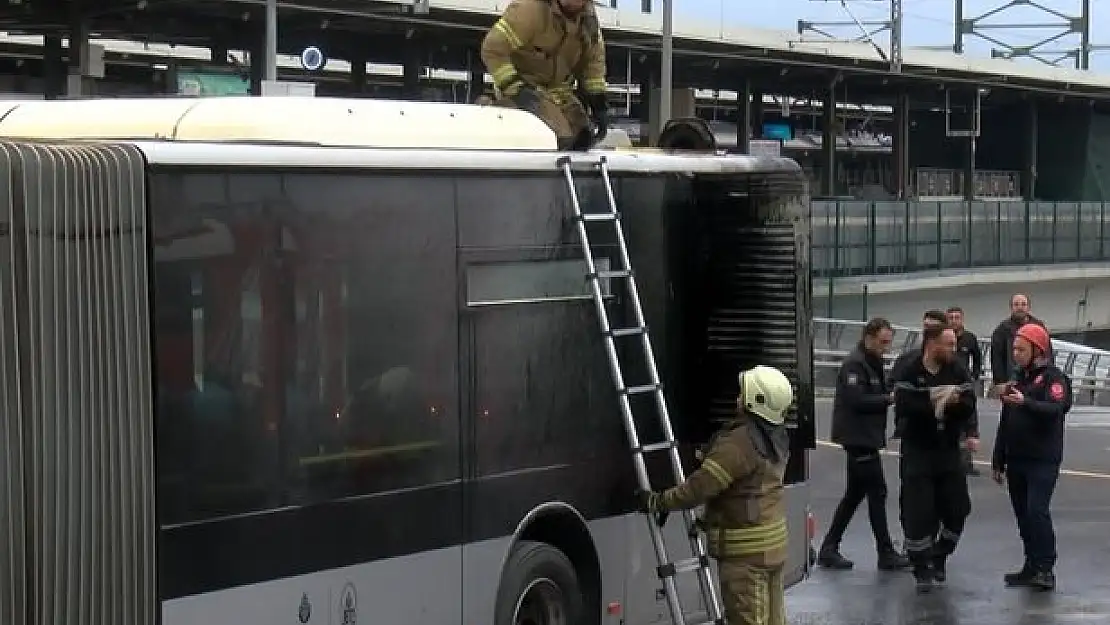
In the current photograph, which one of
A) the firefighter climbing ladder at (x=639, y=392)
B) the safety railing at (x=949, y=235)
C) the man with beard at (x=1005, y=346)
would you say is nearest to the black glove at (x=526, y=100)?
the firefighter climbing ladder at (x=639, y=392)

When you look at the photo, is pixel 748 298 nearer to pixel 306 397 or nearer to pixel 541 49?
pixel 541 49

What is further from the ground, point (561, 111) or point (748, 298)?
point (561, 111)

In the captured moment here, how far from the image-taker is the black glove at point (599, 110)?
9.89 metres

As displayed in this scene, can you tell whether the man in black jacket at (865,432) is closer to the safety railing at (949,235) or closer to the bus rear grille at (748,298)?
the bus rear grille at (748,298)

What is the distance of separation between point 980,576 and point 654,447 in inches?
196

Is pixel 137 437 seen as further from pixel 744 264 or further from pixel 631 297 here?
pixel 744 264

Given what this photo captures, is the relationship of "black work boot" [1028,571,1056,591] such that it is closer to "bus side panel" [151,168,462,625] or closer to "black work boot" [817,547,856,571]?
"black work boot" [817,547,856,571]

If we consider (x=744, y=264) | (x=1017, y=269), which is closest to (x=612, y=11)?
(x=1017, y=269)

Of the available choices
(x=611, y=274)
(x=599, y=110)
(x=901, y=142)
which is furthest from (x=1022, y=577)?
(x=901, y=142)

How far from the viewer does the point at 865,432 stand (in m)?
12.9

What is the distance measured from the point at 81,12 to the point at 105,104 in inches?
966

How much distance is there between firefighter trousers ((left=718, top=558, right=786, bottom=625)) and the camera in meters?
8.52

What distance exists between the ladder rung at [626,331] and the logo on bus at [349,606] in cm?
207

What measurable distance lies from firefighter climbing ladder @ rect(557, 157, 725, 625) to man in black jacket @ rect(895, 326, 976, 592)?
3498 millimetres
